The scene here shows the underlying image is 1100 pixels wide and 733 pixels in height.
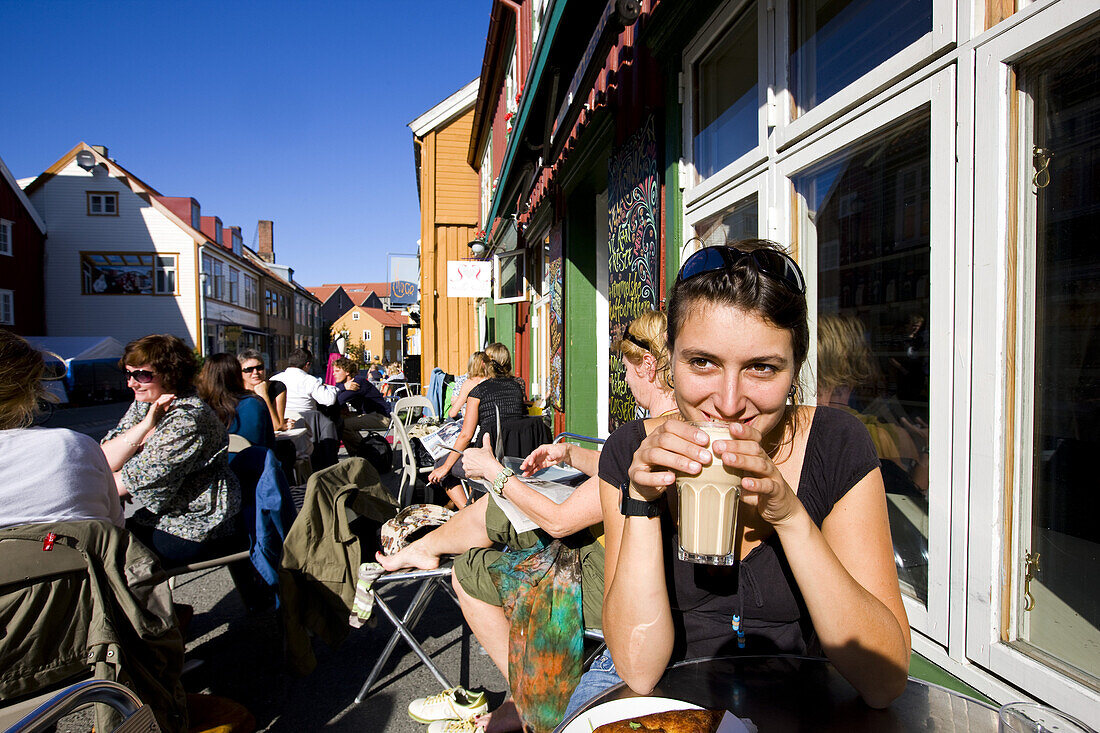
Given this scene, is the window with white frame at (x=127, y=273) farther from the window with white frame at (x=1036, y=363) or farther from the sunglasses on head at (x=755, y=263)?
the window with white frame at (x=1036, y=363)

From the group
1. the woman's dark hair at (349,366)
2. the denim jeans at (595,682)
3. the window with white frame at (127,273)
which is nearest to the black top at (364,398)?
the woman's dark hair at (349,366)

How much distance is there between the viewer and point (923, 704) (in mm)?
1239

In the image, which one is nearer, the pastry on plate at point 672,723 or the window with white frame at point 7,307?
the pastry on plate at point 672,723

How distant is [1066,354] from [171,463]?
146 inches

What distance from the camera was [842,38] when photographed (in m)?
2.14

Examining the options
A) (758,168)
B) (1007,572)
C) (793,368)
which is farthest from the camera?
(758,168)

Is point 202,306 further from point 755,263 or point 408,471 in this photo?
point 755,263

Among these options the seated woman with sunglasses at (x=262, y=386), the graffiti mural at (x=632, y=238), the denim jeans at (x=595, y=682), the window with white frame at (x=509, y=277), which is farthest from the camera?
the window with white frame at (x=509, y=277)

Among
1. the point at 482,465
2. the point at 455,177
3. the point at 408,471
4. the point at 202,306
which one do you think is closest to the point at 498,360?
the point at 408,471

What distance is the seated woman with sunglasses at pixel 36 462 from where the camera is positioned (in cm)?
229

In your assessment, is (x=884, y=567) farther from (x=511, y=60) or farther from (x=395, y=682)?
(x=511, y=60)

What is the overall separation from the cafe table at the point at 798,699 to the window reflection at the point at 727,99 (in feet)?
7.20

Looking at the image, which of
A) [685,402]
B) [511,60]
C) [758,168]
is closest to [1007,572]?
[685,402]

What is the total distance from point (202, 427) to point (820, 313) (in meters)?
3.20
